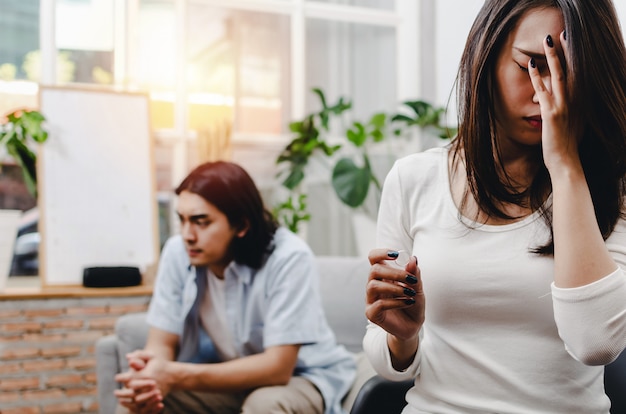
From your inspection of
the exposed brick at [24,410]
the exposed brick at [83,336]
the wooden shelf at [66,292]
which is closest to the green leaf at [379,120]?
the wooden shelf at [66,292]

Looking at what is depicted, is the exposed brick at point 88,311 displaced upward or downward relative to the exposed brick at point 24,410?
upward

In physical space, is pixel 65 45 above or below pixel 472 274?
above

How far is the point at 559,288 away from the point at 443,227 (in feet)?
0.73

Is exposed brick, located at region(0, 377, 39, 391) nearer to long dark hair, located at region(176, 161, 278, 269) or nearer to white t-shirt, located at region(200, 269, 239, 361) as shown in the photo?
white t-shirt, located at region(200, 269, 239, 361)

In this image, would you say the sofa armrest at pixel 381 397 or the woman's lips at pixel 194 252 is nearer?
the sofa armrest at pixel 381 397

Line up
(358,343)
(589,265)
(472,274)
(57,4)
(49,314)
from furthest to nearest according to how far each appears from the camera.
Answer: (57,4)
(49,314)
(358,343)
(472,274)
(589,265)

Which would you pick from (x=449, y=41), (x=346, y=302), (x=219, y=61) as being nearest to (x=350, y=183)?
(x=219, y=61)

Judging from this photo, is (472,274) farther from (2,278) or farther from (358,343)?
(2,278)

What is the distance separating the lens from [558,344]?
1.05 m

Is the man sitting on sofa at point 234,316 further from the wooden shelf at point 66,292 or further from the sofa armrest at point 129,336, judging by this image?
the wooden shelf at point 66,292

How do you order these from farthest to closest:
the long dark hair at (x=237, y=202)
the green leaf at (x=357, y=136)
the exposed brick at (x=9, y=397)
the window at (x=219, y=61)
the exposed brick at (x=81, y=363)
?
the green leaf at (x=357, y=136), the window at (x=219, y=61), the exposed brick at (x=81, y=363), the exposed brick at (x=9, y=397), the long dark hair at (x=237, y=202)

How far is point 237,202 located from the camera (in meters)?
2.02

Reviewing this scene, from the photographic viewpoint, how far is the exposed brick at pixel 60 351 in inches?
107

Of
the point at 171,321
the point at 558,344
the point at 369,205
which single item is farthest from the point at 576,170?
the point at 369,205
